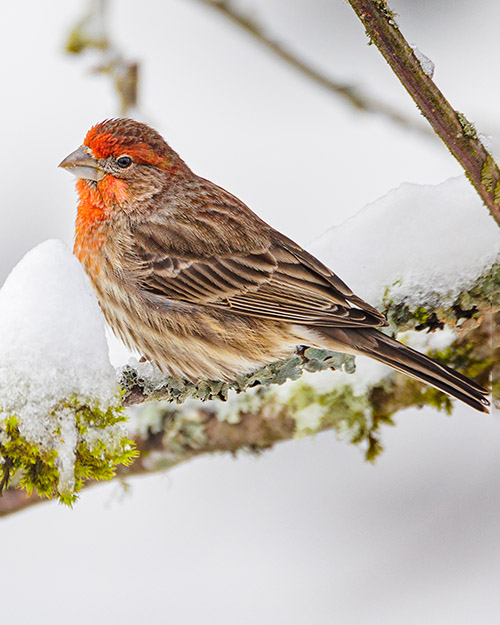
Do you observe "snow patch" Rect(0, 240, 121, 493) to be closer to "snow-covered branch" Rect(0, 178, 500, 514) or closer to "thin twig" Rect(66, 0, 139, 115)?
"snow-covered branch" Rect(0, 178, 500, 514)

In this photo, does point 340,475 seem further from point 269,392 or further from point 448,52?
point 448,52

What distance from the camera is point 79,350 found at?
2.67 m

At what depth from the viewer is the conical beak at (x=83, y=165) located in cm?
413

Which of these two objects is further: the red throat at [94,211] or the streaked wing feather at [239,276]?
the red throat at [94,211]

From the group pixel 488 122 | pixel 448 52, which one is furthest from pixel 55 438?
pixel 448 52

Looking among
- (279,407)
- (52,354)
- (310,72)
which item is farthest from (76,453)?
(310,72)

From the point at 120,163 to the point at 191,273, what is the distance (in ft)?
2.47

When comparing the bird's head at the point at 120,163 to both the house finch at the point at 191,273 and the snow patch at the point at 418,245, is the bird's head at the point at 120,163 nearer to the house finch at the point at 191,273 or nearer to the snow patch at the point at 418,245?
the house finch at the point at 191,273

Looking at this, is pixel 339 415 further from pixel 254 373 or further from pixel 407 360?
pixel 407 360

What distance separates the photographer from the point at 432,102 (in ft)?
8.38

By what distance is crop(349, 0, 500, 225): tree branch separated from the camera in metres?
2.46

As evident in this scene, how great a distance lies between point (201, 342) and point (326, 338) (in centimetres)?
58

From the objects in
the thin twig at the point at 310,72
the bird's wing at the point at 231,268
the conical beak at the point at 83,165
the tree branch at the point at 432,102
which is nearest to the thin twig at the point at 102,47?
the conical beak at the point at 83,165

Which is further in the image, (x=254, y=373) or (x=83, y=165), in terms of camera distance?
(x=83, y=165)
